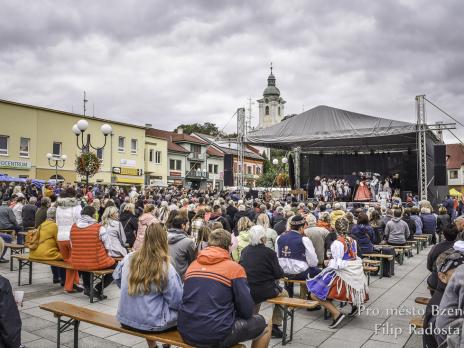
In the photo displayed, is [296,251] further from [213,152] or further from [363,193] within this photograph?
[213,152]

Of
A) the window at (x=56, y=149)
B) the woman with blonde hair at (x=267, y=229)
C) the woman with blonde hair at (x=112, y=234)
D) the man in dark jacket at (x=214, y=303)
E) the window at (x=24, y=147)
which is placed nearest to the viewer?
the man in dark jacket at (x=214, y=303)

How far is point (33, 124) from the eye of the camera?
30516 millimetres

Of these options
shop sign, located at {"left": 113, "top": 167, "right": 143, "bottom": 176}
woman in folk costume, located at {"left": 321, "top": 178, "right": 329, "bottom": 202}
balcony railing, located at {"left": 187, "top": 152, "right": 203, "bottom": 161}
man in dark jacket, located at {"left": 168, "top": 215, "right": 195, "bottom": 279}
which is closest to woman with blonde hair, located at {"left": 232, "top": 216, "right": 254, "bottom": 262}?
man in dark jacket, located at {"left": 168, "top": 215, "right": 195, "bottom": 279}

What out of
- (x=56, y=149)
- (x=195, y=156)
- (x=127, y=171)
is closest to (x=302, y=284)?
(x=56, y=149)

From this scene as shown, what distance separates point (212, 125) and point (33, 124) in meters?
36.5

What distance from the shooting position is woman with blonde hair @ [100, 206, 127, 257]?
21.9 feet

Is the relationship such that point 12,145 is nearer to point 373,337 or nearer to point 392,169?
point 392,169

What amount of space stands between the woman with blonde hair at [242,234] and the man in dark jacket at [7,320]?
394 cm

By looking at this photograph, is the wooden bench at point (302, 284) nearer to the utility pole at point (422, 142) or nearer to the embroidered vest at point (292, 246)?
the embroidered vest at point (292, 246)

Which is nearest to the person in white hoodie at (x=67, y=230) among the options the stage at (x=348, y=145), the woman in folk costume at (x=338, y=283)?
the woman in folk costume at (x=338, y=283)

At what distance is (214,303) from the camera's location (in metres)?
3.10

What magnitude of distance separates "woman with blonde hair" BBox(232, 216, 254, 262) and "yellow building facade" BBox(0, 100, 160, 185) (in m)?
26.3

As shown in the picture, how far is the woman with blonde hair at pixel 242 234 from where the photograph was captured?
6289 mm

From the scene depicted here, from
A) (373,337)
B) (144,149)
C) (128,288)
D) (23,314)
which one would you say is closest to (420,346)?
(373,337)
